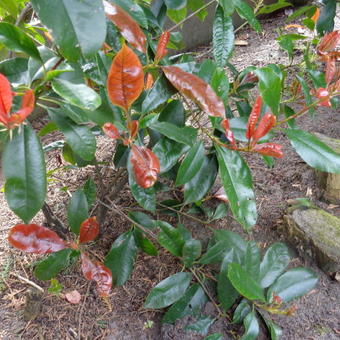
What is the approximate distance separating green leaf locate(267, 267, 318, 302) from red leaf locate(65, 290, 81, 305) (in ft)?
2.01

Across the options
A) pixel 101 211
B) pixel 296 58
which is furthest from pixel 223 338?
pixel 296 58

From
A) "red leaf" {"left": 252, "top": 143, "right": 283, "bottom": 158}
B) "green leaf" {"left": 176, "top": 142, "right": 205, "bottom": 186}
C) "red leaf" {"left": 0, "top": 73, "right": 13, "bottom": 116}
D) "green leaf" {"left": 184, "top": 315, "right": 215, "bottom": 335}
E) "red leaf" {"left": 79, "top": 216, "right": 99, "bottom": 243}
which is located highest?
"red leaf" {"left": 0, "top": 73, "right": 13, "bottom": 116}

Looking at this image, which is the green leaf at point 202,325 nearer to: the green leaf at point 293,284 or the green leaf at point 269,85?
the green leaf at point 293,284

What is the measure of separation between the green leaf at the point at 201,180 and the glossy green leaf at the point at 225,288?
0.26 meters

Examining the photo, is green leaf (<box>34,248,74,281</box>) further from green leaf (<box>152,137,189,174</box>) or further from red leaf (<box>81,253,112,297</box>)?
green leaf (<box>152,137,189,174</box>)

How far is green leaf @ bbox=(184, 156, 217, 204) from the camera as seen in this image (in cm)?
106

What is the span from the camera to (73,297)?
1.22 meters

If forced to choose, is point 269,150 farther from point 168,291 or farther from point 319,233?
point 319,233

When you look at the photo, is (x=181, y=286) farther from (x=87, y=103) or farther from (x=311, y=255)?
(x=87, y=103)

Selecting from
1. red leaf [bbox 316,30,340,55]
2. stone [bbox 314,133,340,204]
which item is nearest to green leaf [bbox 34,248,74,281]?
red leaf [bbox 316,30,340,55]

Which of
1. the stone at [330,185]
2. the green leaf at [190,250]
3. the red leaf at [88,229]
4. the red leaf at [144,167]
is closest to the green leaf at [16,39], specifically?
the red leaf at [144,167]

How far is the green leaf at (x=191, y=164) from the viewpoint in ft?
3.11

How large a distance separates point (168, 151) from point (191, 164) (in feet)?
0.22

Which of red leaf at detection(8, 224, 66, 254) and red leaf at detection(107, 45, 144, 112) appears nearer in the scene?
red leaf at detection(107, 45, 144, 112)
